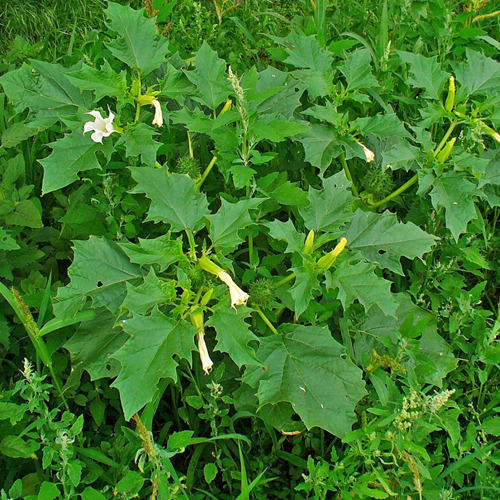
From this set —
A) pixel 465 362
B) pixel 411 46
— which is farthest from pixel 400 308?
pixel 411 46

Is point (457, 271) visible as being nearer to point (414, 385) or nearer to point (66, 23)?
point (414, 385)

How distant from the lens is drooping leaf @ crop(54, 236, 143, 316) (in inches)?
75.5

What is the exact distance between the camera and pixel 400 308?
2.29m

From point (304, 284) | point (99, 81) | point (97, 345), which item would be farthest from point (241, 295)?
point (99, 81)

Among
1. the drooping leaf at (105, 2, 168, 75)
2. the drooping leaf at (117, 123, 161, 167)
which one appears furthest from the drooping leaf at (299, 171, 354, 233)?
the drooping leaf at (105, 2, 168, 75)

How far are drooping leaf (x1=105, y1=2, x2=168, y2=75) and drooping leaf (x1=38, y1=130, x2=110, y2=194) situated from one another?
1.20 feet

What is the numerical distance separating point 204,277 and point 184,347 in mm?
326

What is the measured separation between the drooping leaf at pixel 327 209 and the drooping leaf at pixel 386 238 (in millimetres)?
118

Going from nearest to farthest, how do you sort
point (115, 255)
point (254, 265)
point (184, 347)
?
point (184, 347), point (115, 255), point (254, 265)

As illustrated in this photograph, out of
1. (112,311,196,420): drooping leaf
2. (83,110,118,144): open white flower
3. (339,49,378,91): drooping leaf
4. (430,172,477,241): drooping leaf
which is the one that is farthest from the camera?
(339,49,378,91): drooping leaf

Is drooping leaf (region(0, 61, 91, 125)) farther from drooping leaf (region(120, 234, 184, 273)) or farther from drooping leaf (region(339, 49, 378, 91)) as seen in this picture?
Result: drooping leaf (region(339, 49, 378, 91))

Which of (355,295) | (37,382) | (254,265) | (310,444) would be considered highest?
(355,295)

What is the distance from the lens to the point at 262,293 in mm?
2064

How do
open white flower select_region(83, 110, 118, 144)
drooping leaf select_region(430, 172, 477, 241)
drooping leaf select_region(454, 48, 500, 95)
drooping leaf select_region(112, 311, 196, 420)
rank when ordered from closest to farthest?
drooping leaf select_region(112, 311, 196, 420)
open white flower select_region(83, 110, 118, 144)
drooping leaf select_region(430, 172, 477, 241)
drooping leaf select_region(454, 48, 500, 95)
